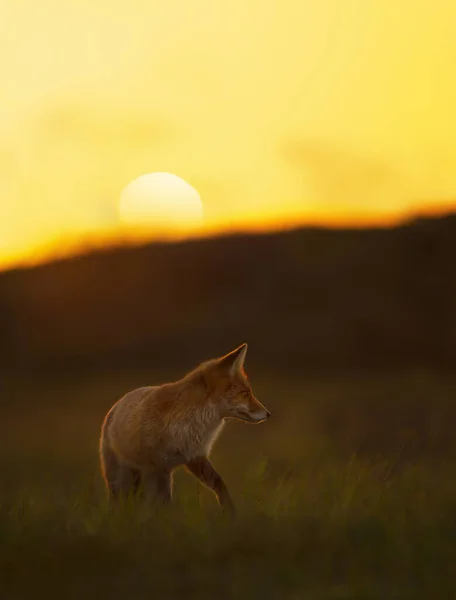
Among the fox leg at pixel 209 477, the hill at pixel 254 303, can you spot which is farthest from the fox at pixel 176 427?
the hill at pixel 254 303

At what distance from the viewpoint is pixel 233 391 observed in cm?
682

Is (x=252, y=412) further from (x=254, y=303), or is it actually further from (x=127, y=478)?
(x=254, y=303)

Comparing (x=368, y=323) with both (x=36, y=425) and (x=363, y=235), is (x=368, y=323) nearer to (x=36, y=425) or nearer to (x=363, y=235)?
(x=363, y=235)

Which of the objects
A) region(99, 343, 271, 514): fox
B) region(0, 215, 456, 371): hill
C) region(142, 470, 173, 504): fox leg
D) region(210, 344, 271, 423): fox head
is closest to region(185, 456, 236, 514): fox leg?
region(99, 343, 271, 514): fox

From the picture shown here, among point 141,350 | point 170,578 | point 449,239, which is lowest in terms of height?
point 170,578

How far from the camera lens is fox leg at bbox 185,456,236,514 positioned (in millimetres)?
6442

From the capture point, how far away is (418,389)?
17.6 metres

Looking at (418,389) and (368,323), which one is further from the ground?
(368,323)

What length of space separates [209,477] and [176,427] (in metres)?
0.43

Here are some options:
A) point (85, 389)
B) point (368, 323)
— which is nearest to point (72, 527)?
point (85, 389)

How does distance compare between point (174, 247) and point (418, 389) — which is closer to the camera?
point (418, 389)

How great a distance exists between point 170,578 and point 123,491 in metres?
2.32

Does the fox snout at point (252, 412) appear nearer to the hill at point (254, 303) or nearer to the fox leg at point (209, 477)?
the fox leg at point (209, 477)

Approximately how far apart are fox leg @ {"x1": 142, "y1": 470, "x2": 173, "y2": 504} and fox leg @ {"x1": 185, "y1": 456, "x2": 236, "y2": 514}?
217mm
